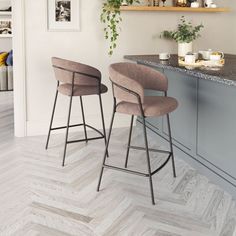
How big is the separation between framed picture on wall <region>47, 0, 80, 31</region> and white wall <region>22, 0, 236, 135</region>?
5 cm

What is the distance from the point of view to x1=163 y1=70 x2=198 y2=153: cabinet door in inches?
129

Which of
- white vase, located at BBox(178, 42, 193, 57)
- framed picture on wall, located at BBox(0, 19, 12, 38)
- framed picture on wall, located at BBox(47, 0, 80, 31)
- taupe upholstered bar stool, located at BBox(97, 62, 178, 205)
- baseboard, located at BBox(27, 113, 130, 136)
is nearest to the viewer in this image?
taupe upholstered bar stool, located at BBox(97, 62, 178, 205)

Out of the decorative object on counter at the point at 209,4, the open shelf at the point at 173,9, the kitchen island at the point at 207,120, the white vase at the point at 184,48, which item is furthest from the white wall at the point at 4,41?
the kitchen island at the point at 207,120

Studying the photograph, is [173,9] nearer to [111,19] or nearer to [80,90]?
[111,19]

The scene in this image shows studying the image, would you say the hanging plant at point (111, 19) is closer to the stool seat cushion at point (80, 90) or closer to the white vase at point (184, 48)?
the white vase at point (184, 48)

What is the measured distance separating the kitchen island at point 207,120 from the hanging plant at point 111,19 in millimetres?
883

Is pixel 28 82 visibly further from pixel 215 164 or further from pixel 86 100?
pixel 215 164

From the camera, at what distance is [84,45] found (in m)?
4.38

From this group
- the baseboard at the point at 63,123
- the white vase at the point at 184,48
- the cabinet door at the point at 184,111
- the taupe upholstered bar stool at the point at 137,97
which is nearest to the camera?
the taupe upholstered bar stool at the point at 137,97

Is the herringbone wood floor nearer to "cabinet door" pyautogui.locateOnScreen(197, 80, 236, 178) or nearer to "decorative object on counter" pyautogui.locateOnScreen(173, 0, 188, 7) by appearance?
"cabinet door" pyautogui.locateOnScreen(197, 80, 236, 178)

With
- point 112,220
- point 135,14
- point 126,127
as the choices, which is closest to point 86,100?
point 126,127

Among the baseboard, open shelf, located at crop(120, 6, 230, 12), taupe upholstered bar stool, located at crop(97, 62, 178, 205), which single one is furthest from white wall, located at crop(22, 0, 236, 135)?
taupe upholstered bar stool, located at crop(97, 62, 178, 205)

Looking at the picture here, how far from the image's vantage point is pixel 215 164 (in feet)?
9.74

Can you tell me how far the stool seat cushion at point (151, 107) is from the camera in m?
2.69
